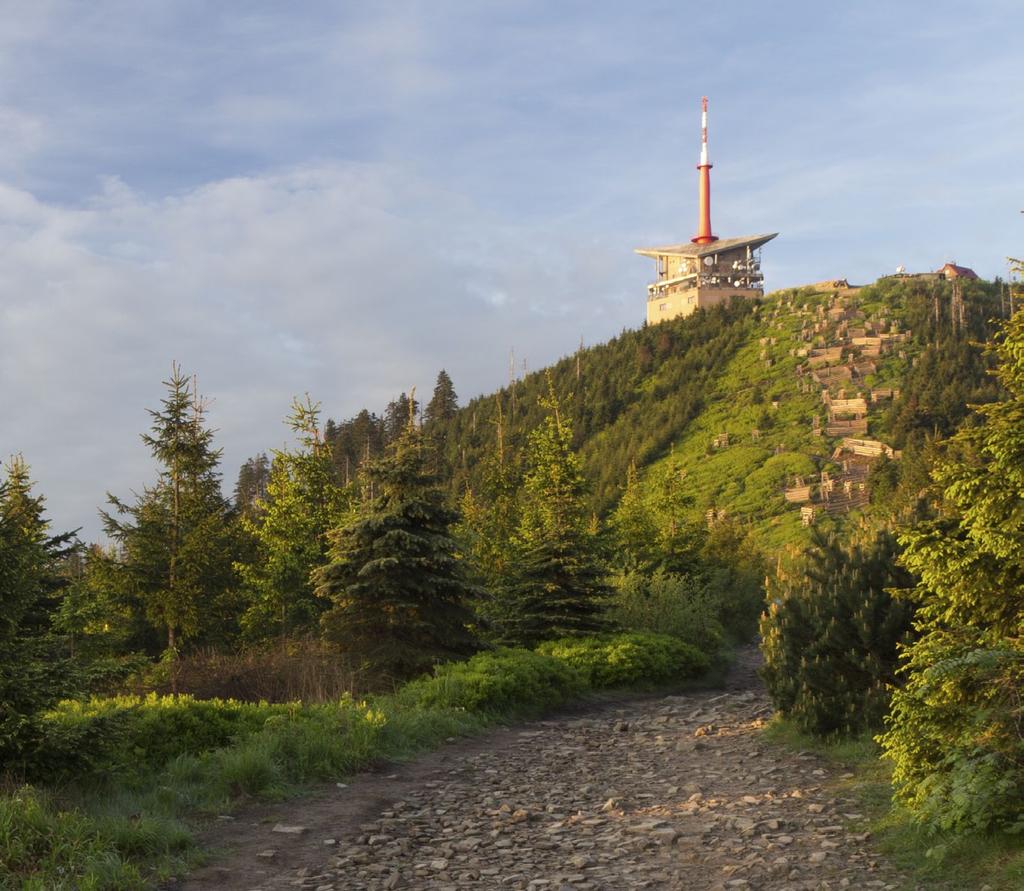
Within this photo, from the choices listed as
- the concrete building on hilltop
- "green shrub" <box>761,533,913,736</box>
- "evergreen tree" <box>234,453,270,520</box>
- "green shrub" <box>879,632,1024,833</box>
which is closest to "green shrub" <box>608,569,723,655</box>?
"green shrub" <box>761,533,913,736</box>

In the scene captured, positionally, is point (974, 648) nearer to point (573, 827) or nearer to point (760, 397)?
point (573, 827)

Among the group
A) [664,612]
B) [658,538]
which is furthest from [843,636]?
[658,538]

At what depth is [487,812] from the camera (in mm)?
8688

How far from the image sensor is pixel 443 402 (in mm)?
100000

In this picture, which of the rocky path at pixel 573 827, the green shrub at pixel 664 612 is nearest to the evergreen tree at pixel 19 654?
the rocky path at pixel 573 827

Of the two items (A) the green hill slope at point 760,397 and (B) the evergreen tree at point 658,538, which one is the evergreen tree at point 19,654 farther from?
(A) the green hill slope at point 760,397

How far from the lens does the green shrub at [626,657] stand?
56.7 ft

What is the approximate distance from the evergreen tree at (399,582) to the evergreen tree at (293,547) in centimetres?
479

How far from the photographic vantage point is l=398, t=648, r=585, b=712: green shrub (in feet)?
44.2

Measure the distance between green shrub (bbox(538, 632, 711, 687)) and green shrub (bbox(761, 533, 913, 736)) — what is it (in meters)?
5.68

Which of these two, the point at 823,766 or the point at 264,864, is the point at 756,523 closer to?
the point at 823,766

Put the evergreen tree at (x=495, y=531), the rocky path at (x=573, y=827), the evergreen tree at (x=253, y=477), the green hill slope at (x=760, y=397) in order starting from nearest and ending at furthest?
1. the rocky path at (x=573, y=827)
2. the evergreen tree at (x=495, y=531)
3. the green hill slope at (x=760, y=397)
4. the evergreen tree at (x=253, y=477)

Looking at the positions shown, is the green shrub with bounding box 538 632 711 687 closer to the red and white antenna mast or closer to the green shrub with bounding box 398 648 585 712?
the green shrub with bounding box 398 648 585 712

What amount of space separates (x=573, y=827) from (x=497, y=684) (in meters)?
5.85
